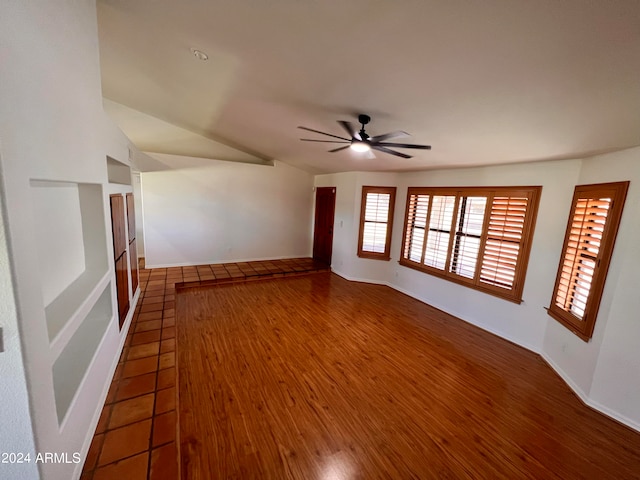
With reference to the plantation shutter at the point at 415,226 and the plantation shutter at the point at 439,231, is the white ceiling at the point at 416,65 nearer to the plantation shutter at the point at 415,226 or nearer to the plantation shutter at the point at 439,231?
the plantation shutter at the point at 439,231

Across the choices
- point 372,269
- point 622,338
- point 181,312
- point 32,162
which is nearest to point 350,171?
point 372,269

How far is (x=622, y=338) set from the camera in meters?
2.30

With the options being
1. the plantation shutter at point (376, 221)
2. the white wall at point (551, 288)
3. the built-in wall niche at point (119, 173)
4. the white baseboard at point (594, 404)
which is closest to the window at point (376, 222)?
the plantation shutter at point (376, 221)

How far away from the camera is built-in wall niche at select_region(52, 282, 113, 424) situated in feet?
4.76

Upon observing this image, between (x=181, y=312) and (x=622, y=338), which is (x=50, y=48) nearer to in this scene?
(x=181, y=312)

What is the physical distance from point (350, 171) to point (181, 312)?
415 cm

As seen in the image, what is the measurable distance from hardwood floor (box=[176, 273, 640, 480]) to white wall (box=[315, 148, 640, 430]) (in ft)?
0.78

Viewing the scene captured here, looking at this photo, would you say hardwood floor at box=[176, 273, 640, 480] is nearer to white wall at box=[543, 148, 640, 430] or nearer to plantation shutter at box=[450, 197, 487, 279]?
white wall at box=[543, 148, 640, 430]

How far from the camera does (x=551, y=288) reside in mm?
3180

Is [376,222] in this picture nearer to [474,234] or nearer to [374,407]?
[474,234]

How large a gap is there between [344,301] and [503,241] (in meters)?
2.63

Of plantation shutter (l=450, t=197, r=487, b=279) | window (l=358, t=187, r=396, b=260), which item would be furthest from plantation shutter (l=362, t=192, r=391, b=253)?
plantation shutter (l=450, t=197, r=487, b=279)

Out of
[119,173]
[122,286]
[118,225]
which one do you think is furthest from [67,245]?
[119,173]

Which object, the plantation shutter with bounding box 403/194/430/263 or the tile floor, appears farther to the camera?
the plantation shutter with bounding box 403/194/430/263
